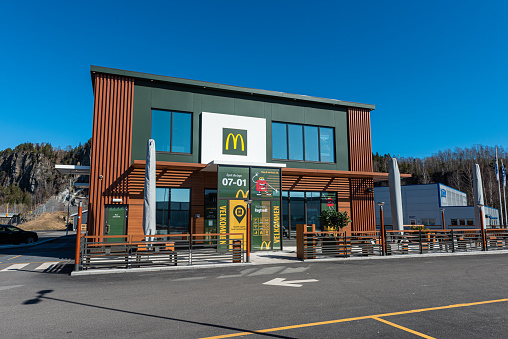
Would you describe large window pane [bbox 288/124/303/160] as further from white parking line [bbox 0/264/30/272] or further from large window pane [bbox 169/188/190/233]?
white parking line [bbox 0/264/30/272]

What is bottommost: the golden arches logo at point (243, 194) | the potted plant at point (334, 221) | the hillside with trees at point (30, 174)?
the potted plant at point (334, 221)

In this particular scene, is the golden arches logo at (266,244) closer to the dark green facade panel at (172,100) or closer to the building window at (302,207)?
the building window at (302,207)

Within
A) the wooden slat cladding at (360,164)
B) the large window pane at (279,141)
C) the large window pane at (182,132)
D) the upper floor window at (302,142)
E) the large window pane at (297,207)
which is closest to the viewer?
the large window pane at (182,132)

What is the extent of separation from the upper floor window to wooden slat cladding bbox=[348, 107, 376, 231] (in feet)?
4.68

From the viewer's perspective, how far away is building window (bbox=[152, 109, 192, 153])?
1695 cm

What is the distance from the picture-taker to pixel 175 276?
1036 cm

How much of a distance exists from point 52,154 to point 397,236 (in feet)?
523

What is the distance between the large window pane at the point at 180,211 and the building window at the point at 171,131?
2215 millimetres

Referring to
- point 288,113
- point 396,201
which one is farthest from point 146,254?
point 288,113

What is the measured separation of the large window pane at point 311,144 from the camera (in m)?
19.9

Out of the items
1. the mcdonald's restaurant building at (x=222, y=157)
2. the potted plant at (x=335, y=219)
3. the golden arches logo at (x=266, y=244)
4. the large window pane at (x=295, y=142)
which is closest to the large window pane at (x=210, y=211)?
the mcdonald's restaurant building at (x=222, y=157)

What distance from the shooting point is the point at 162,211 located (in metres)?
16.6

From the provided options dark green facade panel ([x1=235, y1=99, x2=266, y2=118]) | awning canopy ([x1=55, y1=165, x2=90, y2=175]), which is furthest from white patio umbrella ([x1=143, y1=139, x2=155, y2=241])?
dark green facade panel ([x1=235, y1=99, x2=266, y2=118])

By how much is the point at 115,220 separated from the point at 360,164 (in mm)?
14293
